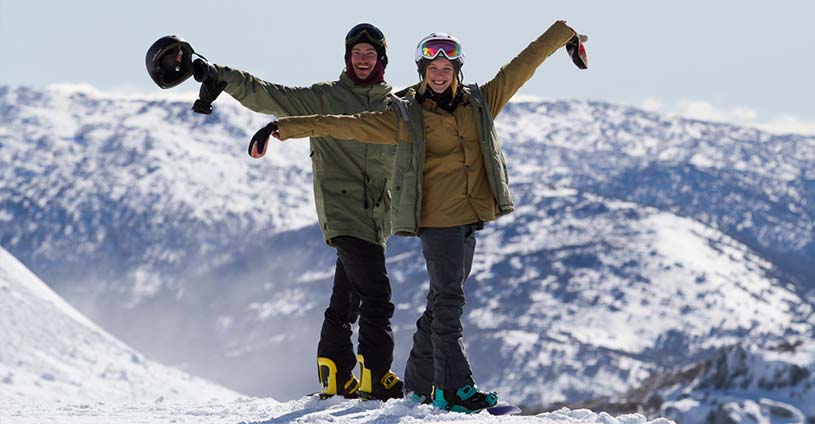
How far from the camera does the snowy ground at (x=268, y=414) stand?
7.85 meters

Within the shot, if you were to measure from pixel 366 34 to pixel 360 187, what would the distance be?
4.11 ft

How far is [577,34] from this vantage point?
29.1 feet

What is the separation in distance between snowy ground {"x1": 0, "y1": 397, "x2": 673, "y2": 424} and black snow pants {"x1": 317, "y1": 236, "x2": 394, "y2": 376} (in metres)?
0.43

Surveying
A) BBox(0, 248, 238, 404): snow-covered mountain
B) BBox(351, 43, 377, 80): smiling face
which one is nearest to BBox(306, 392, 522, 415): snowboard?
BBox(351, 43, 377, 80): smiling face

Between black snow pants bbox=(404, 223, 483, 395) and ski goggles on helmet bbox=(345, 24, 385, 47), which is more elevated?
ski goggles on helmet bbox=(345, 24, 385, 47)

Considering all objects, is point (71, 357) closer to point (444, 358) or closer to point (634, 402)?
point (444, 358)

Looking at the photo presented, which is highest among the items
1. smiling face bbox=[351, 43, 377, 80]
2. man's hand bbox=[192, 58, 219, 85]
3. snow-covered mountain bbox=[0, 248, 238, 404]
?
snow-covered mountain bbox=[0, 248, 238, 404]

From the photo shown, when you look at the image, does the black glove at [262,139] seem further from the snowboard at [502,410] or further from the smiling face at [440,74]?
the snowboard at [502,410]

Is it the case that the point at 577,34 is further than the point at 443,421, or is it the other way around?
the point at 577,34

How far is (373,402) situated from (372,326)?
0.64m

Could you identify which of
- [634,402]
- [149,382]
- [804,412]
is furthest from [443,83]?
[634,402]

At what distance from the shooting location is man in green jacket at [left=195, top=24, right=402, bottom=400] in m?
9.03

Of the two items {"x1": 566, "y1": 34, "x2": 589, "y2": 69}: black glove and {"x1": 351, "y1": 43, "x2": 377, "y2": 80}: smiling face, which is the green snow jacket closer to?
{"x1": 351, "y1": 43, "x2": 377, "y2": 80}: smiling face

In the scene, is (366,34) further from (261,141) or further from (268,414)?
(268,414)
